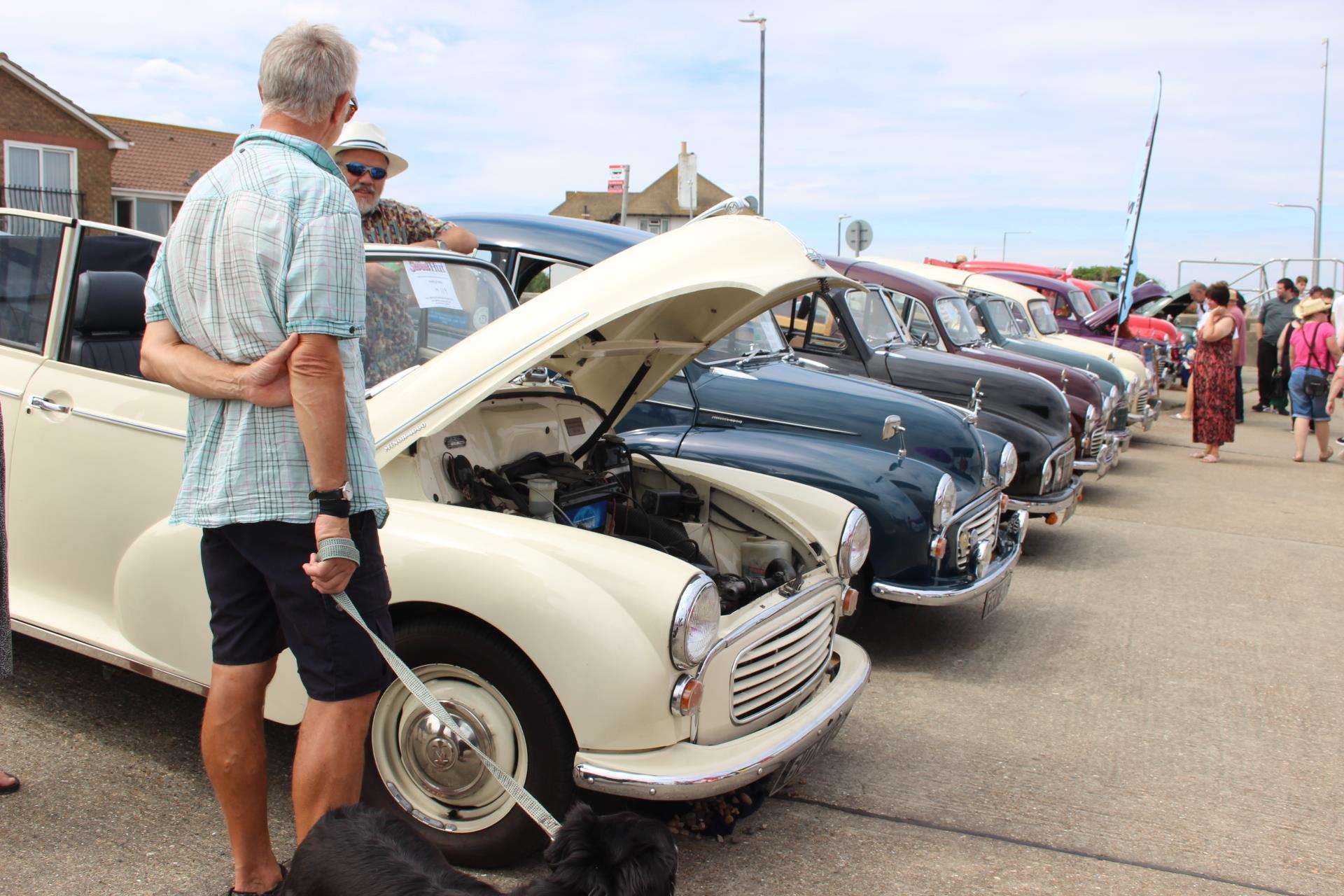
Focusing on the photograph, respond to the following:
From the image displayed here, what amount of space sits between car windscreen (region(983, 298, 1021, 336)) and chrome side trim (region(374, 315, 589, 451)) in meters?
9.20

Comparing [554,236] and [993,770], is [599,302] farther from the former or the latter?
[554,236]

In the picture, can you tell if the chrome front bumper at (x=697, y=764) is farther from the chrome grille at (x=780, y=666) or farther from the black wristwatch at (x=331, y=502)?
the black wristwatch at (x=331, y=502)

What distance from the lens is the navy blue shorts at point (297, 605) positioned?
2355mm

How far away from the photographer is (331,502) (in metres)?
2.26

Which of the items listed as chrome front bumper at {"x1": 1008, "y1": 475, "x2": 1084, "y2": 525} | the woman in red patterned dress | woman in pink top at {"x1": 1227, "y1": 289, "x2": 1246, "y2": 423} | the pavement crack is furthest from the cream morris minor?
woman in pink top at {"x1": 1227, "y1": 289, "x2": 1246, "y2": 423}

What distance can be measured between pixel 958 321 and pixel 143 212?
31.1 metres

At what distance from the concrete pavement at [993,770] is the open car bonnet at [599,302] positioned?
1267 mm

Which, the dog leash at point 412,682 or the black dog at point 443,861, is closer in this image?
the black dog at point 443,861

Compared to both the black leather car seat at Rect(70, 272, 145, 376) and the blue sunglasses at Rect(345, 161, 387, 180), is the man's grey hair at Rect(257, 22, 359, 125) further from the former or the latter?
the blue sunglasses at Rect(345, 161, 387, 180)

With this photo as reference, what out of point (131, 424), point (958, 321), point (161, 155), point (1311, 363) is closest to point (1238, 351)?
point (1311, 363)

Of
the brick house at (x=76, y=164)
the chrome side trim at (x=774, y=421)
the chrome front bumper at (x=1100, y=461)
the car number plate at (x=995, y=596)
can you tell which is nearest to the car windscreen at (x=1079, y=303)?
the chrome front bumper at (x=1100, y=461)

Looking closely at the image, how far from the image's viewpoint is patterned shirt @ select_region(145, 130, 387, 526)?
2.25 metres

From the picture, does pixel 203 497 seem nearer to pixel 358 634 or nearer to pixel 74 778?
pixel 358 634

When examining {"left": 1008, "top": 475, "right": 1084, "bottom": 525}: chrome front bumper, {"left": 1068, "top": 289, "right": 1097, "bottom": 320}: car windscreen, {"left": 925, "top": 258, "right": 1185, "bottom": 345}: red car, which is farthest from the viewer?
{"left": 925, "top": 258, "right": 1185, "bottom": 345}: red car
